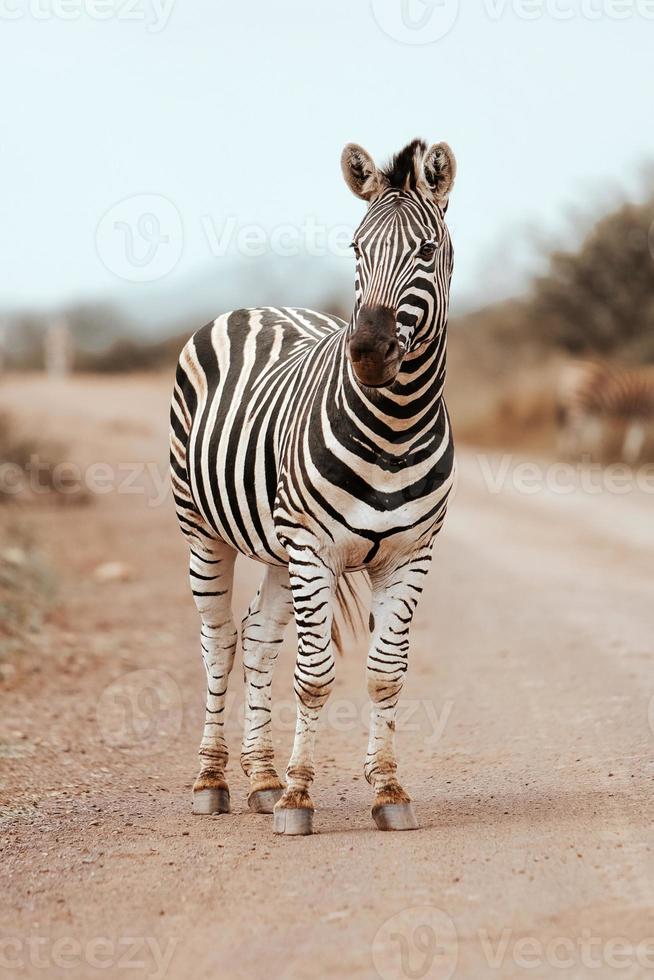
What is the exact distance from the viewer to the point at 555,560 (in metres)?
12.2

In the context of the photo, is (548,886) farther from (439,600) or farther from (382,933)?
(439,600)

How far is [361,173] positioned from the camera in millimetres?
4777

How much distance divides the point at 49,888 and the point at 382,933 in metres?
1.37

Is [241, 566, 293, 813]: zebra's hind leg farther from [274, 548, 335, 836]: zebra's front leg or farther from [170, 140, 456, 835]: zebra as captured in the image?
[274, 548, 335, 836]: zebra's front leg

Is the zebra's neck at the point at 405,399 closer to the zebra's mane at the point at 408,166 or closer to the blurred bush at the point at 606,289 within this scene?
the zebra's mane at the point at 408,166

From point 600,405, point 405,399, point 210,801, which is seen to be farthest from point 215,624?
point 600,405

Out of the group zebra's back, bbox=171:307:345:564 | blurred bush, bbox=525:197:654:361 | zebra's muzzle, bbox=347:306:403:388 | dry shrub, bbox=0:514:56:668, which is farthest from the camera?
blurred bush, bbox=525:197:654:361

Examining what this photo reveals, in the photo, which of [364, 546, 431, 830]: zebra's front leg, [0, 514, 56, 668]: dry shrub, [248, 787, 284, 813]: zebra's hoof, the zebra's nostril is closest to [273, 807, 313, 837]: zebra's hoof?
[364, 546, 431, 830]: zebra's front leg

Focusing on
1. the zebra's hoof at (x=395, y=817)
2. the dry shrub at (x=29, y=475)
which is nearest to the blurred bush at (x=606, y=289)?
the dry shrub at (x=29, y=475)

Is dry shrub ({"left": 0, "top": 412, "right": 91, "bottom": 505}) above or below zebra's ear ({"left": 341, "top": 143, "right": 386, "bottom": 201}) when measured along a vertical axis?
below

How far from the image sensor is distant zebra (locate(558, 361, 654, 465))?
858 inches

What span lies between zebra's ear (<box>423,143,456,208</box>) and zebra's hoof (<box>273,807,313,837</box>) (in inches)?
94.9

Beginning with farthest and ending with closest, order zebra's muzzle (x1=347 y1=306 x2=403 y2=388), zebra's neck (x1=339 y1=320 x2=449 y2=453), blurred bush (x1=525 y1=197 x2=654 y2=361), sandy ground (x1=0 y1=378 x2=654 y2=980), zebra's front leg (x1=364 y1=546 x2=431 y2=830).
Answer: blurred bush (x1=525 y1=197 x2=654 y2=361), zebra's front leg (x1=364 y1=546 x2=431 y2=830), zebra's neck (x1=339 y1=320 x2=449 y2=453), zebra's muzzle (x1=347 y1=306 x2=403 y2=388), sandy ground (x1=0 y1=378 x2=654 y2=980)

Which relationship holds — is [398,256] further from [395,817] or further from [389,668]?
[395,817]
